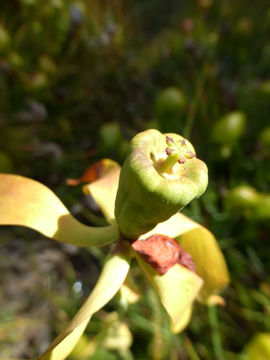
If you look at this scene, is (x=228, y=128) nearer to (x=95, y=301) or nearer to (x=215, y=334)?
(x=215, y=334)

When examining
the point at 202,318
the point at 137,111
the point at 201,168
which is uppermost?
the point at 201,168

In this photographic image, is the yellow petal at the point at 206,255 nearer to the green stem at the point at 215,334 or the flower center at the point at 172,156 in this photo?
the flower center at the point at 172,156

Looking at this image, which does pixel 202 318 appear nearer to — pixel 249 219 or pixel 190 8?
pixel 249 219

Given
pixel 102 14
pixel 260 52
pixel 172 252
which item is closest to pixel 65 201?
pixel 172 252

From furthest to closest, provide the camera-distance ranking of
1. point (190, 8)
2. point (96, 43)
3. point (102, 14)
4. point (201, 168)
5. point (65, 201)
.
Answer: point (190, 8) → point (102, 14) → point (96, 43) → point (65, 201) → point (201, 168)

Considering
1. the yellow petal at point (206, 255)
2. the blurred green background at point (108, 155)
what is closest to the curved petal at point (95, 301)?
the yellow petal at point (206, 255)

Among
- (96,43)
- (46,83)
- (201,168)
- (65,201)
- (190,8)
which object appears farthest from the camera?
(190,8)

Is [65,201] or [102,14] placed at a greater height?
[102,14]

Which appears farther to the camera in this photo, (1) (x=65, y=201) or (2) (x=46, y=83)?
(2) (x=46, y=83)
